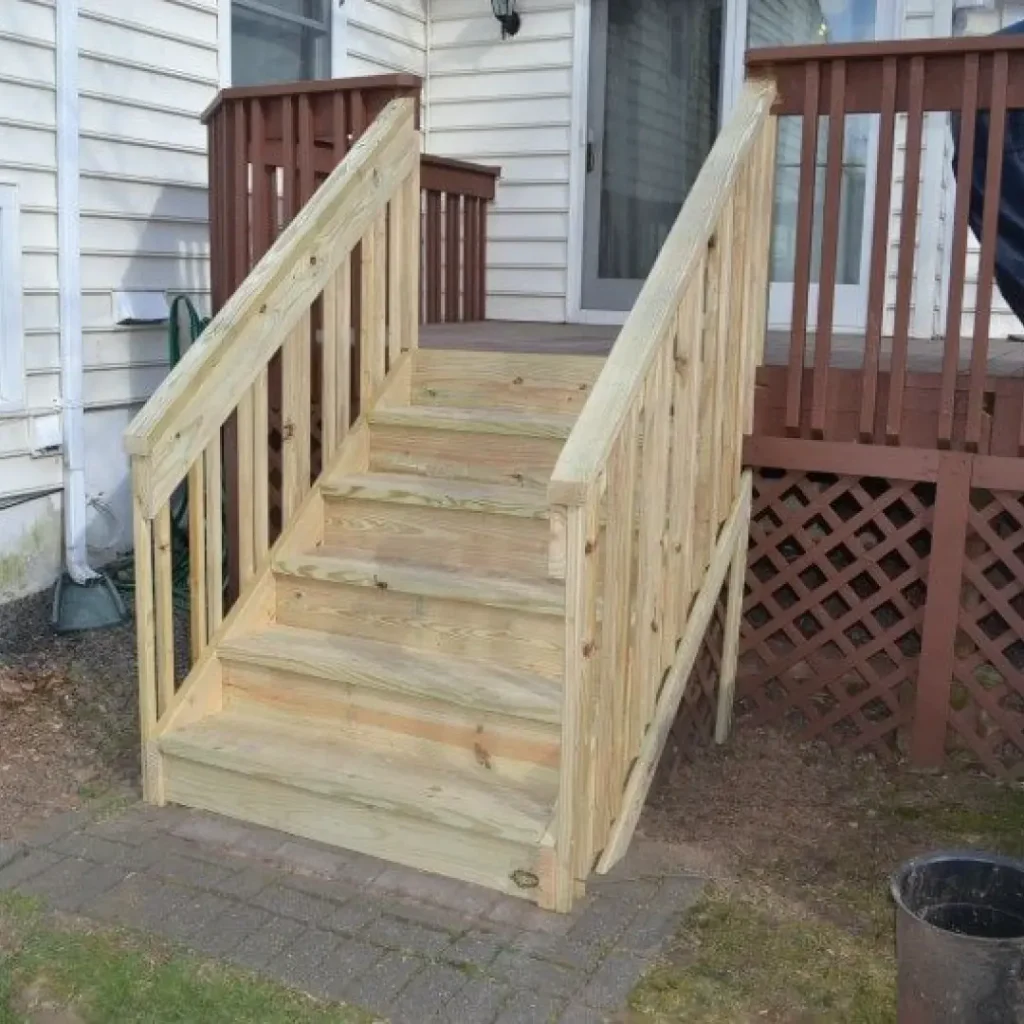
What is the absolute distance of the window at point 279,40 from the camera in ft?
20.8

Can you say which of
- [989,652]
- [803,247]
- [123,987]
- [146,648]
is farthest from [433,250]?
[123,987]

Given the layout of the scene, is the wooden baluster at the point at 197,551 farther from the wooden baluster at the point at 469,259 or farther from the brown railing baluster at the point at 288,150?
the wooden baluster at the point at 469,259

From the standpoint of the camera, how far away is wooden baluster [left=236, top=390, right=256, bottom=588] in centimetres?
387

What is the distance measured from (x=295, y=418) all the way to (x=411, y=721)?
1.14m

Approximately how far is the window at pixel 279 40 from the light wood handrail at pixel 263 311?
239cm

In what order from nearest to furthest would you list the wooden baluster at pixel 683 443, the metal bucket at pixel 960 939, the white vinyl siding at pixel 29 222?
the metal bucket at pixel 960 939
the wooden baluster at pixel 683 443
the white vinyl siding at pixel 29 222

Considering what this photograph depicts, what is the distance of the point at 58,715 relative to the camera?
4434mm

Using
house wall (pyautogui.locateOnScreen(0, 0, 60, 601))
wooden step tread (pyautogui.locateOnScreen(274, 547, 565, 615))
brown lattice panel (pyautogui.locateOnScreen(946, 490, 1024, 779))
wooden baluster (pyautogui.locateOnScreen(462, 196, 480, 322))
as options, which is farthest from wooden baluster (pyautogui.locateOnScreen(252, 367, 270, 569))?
wooden baluster (pyautogui.locateOnScreen(462, 196, 480, 322))

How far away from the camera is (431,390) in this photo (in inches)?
178

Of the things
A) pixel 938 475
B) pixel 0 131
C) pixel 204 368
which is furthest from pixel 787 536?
pixel 0 131

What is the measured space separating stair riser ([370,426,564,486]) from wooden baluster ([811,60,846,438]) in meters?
0.82

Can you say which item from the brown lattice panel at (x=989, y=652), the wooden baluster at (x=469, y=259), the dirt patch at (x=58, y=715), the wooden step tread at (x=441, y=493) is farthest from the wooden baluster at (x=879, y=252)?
the wooden baluster at (x=469, y=259)

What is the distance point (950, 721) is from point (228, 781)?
2195 millimetres

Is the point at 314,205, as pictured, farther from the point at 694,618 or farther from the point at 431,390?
Answer: the point at 694,618
